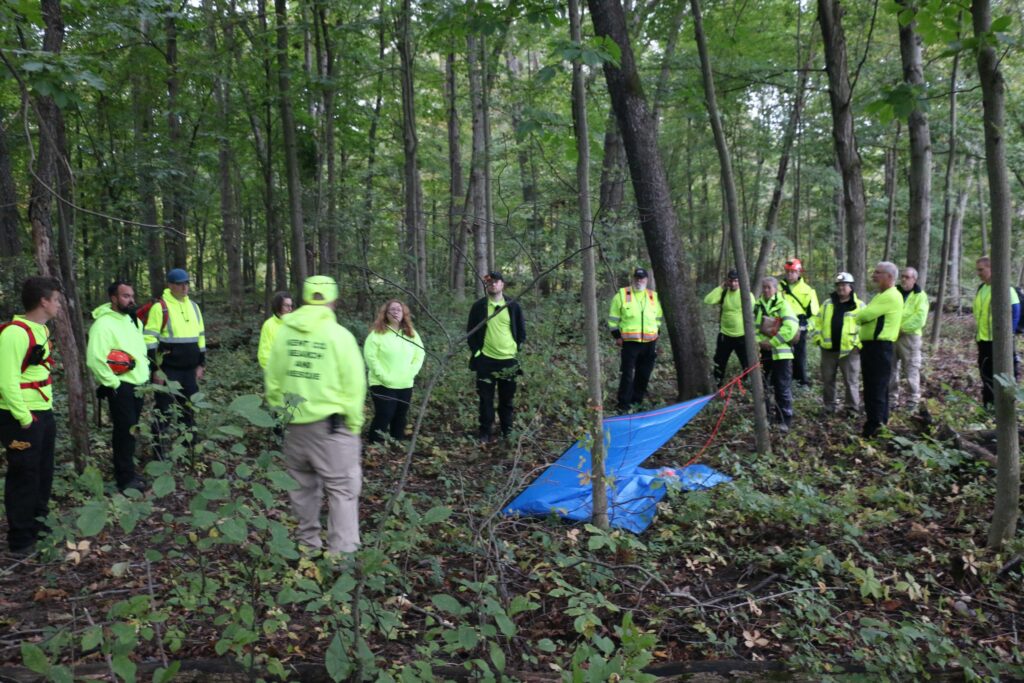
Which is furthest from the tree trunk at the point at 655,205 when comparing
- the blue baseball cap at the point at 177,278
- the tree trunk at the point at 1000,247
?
the blue baseball cap at the point at 177,278

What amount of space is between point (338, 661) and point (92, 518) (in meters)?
Answer: 1.01

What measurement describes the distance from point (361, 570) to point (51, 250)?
15.3 feet

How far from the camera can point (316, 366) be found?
13.4 ft

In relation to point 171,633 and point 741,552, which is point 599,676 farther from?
point 741,552

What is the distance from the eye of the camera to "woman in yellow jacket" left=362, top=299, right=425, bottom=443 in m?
7.06

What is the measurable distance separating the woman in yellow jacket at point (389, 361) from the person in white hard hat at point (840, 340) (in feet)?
16.9

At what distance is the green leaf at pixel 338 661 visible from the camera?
232cm

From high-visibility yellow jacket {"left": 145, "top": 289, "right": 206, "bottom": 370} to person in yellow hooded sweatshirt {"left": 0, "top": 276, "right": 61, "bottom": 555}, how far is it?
1546 mm

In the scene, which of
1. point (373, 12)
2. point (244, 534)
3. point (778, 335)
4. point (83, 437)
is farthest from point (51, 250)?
point (373, 12)

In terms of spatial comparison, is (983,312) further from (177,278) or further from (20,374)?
(20,374)

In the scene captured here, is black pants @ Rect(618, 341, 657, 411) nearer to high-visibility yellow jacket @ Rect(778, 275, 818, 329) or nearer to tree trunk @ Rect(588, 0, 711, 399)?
tree trunk @ Rect(588, 0, 711, 399)

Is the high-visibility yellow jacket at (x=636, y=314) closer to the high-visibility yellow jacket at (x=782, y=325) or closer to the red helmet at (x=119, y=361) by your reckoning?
the high-visibility yellow jacket at (x=782, y=325)

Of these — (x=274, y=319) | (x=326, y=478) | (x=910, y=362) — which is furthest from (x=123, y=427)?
(x=910, y=362)

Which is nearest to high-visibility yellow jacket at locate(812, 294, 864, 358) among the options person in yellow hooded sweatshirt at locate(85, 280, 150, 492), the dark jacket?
the dark jacket
